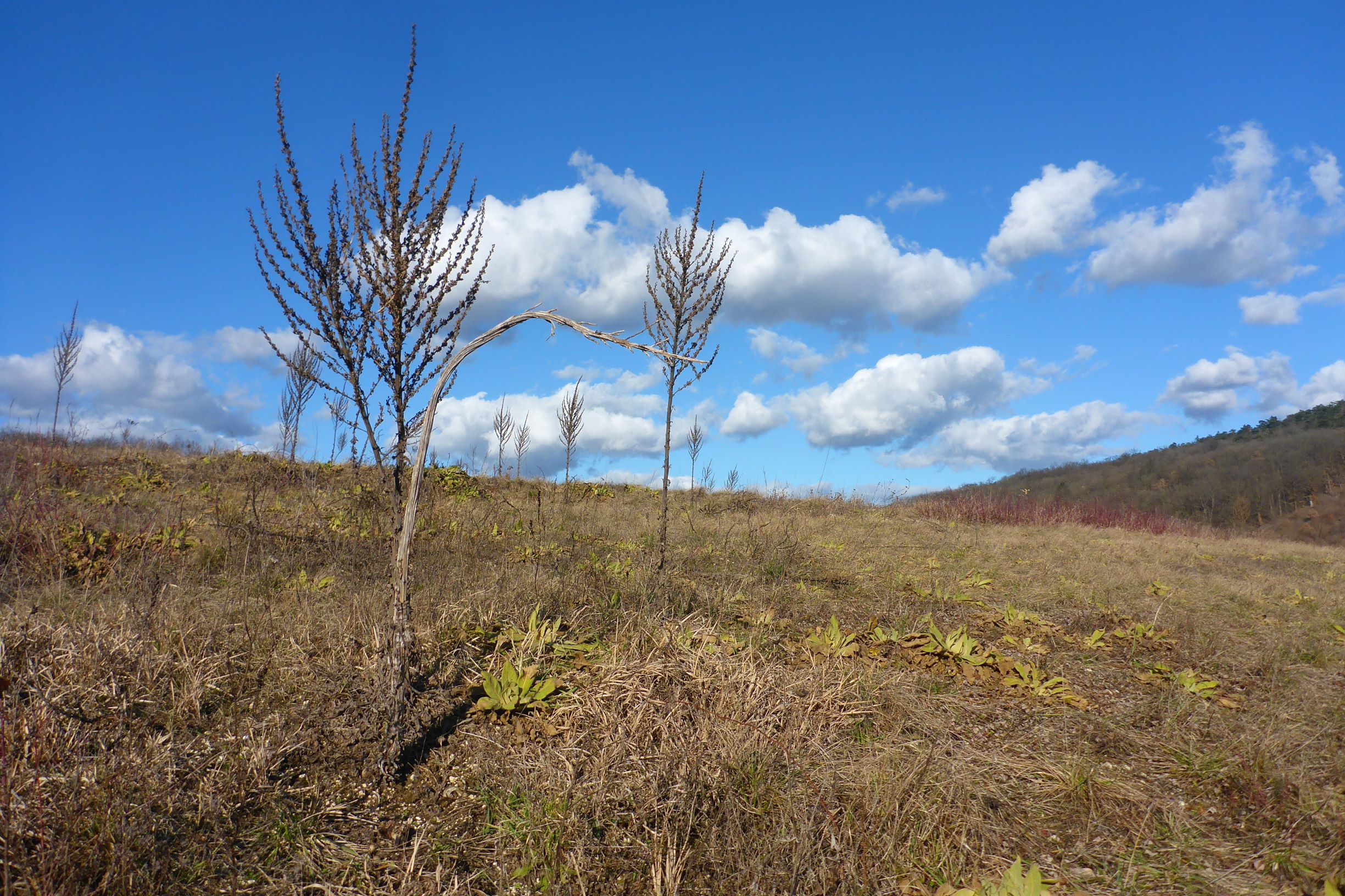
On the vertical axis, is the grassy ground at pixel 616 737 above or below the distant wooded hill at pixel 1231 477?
below

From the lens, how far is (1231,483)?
109ft

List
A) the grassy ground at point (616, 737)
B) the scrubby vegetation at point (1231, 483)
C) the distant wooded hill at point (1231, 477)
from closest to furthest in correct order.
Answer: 1. the grassy ground at point (616, 737)
2. the scrubby vegetation at point (1231, 483)
3. the distant wooded hill at point (1231, 477)

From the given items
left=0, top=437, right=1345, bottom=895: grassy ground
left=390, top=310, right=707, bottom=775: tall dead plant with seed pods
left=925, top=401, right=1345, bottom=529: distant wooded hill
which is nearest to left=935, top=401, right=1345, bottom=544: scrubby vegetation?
left=925, top=401, right=1345, bottom=529: distant wooded hill

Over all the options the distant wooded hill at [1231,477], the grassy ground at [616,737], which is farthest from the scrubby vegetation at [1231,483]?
the grassy ground at [616,737]

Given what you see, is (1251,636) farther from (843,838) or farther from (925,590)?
(843,838)

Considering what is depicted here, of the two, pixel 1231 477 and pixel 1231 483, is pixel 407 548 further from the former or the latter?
pixel 1231 477

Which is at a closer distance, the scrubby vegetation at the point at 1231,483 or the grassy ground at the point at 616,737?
the grassy ground at the point at 616,737

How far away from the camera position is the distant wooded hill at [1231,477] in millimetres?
30000

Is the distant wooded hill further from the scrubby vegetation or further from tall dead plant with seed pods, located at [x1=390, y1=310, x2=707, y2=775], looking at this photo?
tall dead plant with seed pods, located at [x1=390, y1=310, x2=707, y2=775]

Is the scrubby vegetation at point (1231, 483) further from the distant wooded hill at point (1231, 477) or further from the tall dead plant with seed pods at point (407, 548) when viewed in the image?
the tall dead plant with seed pods at point (407, 548)

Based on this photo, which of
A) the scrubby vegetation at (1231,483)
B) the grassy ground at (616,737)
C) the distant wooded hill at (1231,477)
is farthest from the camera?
the distant wooded hill at (1231,477)

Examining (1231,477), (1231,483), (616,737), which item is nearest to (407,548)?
(616,737)

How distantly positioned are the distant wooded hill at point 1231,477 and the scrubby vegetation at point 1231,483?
64mm

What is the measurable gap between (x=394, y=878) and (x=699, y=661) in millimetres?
1790
